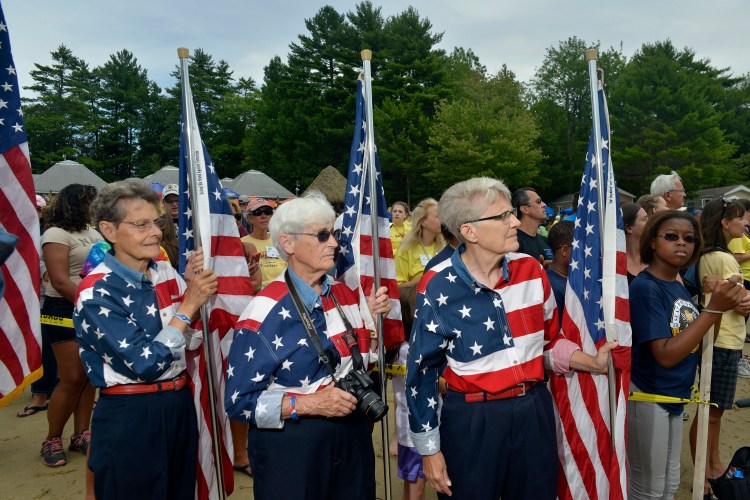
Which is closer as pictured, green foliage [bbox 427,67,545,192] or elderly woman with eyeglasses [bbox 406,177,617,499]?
elderly woman with eyeglasses [bbox 406,177,617,499]

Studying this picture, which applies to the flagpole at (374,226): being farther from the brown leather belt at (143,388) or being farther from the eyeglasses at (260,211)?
the eyeglasses at (260,211)

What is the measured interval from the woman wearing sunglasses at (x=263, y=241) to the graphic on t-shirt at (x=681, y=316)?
3.76m

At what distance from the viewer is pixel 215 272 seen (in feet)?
11.3

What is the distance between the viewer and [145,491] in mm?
2828

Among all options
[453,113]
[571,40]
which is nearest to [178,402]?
[453,113]

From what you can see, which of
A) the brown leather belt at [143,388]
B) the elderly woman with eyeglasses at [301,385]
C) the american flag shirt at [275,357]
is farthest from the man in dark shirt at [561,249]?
the brown leather belt at [143,388]

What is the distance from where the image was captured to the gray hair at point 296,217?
111 inches

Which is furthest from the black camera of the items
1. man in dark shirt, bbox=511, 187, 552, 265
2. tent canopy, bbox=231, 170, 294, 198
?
tent canopy, bbox=231, 170, 294, 198

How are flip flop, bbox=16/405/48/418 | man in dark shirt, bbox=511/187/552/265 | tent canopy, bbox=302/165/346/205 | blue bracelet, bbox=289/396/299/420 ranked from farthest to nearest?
tent canopy, bbox=302/165/346/205
flip flop, bbox=16/405/48/418
man in dark shirt, bbox=511/187/552/265
blue bracelet, bbox=289/396/299/420

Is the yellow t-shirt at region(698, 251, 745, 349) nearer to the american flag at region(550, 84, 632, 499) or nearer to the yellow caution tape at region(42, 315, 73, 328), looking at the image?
the american flag at region(550, 84, 632, 499)

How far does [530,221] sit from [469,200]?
126 inches

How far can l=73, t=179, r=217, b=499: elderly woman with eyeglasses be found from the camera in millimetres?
2662

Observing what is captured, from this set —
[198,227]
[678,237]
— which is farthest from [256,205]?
[678,237]

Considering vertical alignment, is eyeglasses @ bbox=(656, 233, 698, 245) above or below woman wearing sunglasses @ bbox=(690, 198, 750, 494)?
above
